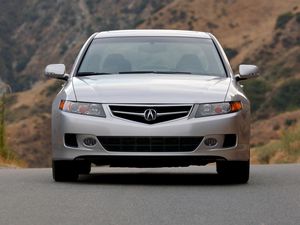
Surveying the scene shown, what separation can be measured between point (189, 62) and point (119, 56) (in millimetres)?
859

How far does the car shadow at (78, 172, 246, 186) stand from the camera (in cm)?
1160

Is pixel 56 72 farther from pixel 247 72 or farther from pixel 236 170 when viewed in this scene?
pixel 236 170

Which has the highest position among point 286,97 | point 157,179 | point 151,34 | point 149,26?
point 151,34

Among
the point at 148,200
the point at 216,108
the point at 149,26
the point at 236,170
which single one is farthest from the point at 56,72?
the point at 149,26

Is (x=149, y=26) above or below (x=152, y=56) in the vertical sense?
below

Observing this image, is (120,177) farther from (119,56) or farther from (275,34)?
(275,34)

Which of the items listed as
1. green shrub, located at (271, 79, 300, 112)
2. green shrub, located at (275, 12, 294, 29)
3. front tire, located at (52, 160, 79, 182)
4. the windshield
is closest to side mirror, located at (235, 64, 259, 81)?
the windshield

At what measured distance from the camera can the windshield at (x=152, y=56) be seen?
1217 centimetres

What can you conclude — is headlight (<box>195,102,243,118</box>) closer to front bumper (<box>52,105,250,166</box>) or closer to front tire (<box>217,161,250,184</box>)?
front bumper (<box>52,105,250,166</box>)

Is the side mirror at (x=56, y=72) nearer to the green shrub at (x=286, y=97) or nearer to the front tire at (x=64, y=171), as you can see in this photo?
the front tire at (x=64, y=171)

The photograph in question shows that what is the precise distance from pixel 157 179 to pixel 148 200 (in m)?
3.03

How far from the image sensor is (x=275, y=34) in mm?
87500

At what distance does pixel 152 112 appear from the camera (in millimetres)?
10711

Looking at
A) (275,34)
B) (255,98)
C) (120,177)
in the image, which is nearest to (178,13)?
(275,34)
